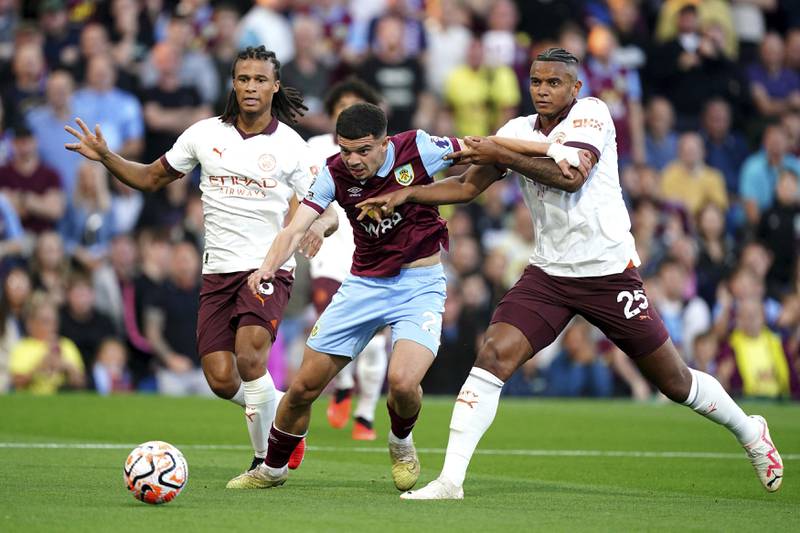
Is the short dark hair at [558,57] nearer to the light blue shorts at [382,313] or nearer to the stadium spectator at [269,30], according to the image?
the light blue shorts at [382,313]

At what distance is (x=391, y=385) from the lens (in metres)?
8.98

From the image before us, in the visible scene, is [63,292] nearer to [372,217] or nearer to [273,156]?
[273,156]

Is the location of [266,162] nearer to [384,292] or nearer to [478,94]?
[384,292]

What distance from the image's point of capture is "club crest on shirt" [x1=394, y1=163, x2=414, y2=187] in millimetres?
9133

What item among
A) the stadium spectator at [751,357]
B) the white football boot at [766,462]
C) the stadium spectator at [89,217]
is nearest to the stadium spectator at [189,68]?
the stadium spectator at [89,217]

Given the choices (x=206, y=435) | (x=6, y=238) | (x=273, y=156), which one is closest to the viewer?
(x=273, y=156)

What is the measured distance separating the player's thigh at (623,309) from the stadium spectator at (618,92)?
12337mm

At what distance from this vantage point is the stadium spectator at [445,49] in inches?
832

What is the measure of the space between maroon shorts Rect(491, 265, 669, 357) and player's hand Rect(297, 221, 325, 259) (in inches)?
47.2

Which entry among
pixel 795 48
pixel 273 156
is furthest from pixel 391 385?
pixel 795 48

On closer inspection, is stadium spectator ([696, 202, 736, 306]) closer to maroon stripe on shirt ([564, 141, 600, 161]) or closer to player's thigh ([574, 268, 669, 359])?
player's thigh ([574, 268, 669, 359])

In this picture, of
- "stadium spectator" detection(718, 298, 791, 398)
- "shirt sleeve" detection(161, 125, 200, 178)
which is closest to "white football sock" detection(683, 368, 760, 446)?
"shirt sleeve" detection(161, 125, 200, 178)

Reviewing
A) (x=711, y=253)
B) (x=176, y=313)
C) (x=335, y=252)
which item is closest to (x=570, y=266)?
(x=335, y=252)

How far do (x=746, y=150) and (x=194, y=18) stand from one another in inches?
350
